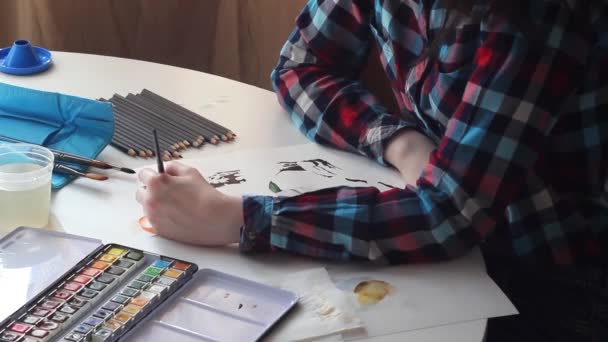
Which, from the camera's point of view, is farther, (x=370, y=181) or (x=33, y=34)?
(x=33, y=34)

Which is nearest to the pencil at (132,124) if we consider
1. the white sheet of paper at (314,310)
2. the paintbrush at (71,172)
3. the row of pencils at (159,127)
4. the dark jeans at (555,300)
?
the row of pencils at (159,127)

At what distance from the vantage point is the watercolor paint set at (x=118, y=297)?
2.32 ft

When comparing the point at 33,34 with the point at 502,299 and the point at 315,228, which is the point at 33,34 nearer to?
the point at 315,228

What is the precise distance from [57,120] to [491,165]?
553mm

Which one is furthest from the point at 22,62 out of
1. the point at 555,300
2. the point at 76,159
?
the point at 555,300

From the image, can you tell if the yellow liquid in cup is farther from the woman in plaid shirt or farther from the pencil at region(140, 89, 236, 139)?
the pencil at region(140, 89, 236, 139)

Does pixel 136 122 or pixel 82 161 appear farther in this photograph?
pixel 136 122

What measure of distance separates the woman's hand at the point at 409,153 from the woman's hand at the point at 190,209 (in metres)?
0.22

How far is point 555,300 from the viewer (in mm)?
990

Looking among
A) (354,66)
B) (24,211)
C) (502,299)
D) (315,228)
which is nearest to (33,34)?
(354,66)

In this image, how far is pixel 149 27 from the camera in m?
1.77

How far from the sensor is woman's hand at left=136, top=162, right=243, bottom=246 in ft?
2.82

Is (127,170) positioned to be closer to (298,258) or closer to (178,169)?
(178,169)

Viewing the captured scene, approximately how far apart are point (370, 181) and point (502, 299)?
0.26 metres
